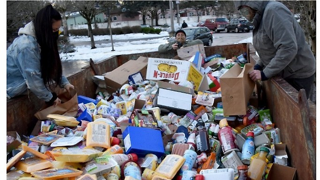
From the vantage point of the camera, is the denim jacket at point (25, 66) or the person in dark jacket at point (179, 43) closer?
the denim jacket at point (25, 66)

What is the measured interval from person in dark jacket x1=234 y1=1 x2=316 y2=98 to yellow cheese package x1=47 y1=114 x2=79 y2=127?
6.13 ft

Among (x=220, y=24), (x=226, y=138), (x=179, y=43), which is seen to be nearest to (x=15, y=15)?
(x=179, y=43)

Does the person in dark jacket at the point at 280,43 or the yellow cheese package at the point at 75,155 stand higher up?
the person in dark jacket at the point at 280,43

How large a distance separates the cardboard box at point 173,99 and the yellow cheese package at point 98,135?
3.22 ft

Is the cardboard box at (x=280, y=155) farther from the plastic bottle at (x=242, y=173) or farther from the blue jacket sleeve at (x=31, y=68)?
the blue jacket sleeve at (x=31, y=68)

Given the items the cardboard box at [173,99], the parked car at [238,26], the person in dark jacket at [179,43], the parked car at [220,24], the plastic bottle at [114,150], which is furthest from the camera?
the parked car at [220,24]

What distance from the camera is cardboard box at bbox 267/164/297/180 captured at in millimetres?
2382

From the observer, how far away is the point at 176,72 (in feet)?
15.1

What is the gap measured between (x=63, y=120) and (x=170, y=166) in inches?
53.5

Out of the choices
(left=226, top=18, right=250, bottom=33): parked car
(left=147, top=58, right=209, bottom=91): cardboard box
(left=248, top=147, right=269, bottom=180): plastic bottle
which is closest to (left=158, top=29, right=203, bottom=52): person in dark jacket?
(left=147, top=58, right=209, bottom=91): cardboard box

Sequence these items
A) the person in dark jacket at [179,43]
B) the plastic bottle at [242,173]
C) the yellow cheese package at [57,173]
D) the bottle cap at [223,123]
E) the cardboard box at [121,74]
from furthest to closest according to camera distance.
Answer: the person in dark jacket at [179,43] → the cardboard box at [121,74] → the bottle cap at [223,123] → the plastic bottle at [242,173] → the yellow cheese package at [57,173]

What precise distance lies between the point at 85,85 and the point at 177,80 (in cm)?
140

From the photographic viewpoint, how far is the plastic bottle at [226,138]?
2.91m

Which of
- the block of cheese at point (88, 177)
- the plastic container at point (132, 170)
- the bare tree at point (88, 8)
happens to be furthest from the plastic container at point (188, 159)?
the bare tree at point (88, 8)
